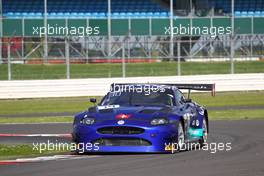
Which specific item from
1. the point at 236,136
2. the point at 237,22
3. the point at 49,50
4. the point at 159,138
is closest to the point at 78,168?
the point at 159,138

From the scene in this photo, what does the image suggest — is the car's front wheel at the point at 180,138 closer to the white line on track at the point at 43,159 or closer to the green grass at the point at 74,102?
the white line on track at the point at 43,159

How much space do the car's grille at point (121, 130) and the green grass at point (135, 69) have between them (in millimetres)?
19717

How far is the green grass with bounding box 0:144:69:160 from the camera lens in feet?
40.1

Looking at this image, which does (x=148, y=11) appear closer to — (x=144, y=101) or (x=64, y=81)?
(x=64, y=81)

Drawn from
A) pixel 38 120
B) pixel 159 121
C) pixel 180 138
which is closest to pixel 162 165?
pixel 159 121

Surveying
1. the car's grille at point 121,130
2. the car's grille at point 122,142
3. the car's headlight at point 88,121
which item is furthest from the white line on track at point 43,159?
the car's headlight at point 88,121

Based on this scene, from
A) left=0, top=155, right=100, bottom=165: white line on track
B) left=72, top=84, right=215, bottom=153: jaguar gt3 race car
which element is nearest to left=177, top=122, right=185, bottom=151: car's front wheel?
left=72, top=84, right=215, bottom=153: jaguar gt3 race car

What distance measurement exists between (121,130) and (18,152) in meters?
2.02

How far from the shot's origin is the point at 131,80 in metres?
31.2

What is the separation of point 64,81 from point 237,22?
1537 cm

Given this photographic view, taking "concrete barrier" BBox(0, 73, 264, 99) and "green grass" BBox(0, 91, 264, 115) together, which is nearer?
"green grass" BBox(0, 91, 264, 115)

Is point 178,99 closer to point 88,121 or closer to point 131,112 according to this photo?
point 131,112

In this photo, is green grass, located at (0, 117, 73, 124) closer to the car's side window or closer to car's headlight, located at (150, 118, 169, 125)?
the car's side window

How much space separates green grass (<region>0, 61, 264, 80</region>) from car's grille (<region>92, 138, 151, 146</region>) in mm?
19732
